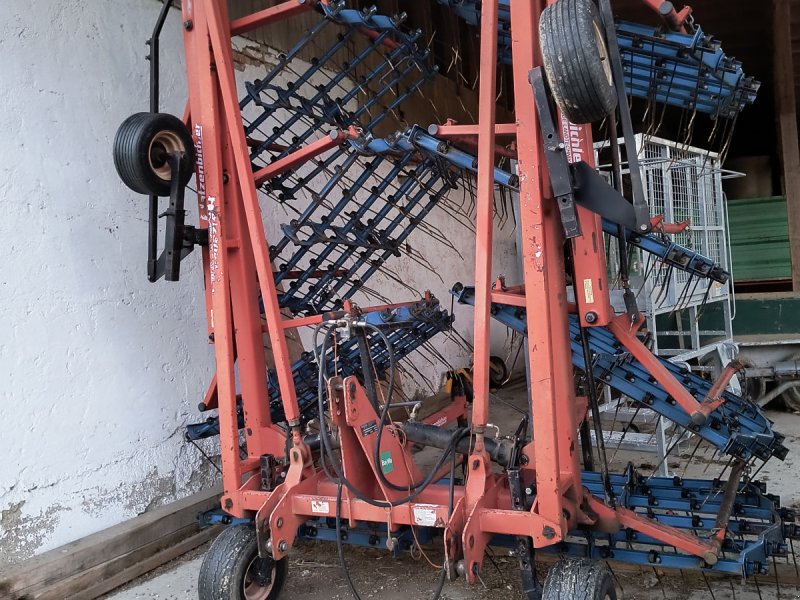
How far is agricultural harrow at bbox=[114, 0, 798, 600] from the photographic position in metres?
2.66

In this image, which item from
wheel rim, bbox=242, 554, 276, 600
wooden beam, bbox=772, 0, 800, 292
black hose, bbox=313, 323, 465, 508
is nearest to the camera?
black hose, bbox=313, 323, 465, 508

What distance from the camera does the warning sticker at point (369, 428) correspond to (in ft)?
9.64

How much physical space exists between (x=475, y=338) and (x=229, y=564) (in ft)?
4.89

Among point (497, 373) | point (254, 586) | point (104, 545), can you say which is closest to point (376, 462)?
point (254, 586)

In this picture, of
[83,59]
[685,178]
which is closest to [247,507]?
[83,59]

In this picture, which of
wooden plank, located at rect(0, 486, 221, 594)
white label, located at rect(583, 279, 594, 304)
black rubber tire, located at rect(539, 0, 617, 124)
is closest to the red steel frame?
white label, located at rect(583, 279, 594, 304)

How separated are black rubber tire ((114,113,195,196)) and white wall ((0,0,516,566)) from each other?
0.78 meters

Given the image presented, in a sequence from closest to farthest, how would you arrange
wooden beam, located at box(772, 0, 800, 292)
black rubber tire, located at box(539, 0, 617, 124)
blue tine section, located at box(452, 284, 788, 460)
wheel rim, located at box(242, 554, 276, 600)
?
black rubber tire, located at box(539, 0, 617, 124) < blue tine section, located at box(452, 284, 788, 460) < wheel rim, located at box(242, 554, 276, 600) < wooden beam, located at box(772, 0, 800, 292)

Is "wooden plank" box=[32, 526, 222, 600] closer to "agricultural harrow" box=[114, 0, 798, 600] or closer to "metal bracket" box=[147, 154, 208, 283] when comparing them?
"agricultural harrow" box=[114, 0, 798, 600]

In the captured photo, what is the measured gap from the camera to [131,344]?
4.09 m

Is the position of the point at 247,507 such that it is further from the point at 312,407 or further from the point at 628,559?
the point at 628,559

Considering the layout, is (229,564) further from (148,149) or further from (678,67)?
(678,67)

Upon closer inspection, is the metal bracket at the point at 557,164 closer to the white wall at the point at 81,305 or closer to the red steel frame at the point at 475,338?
the red steel frame at the point at 475,338

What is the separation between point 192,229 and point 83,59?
1.42m
